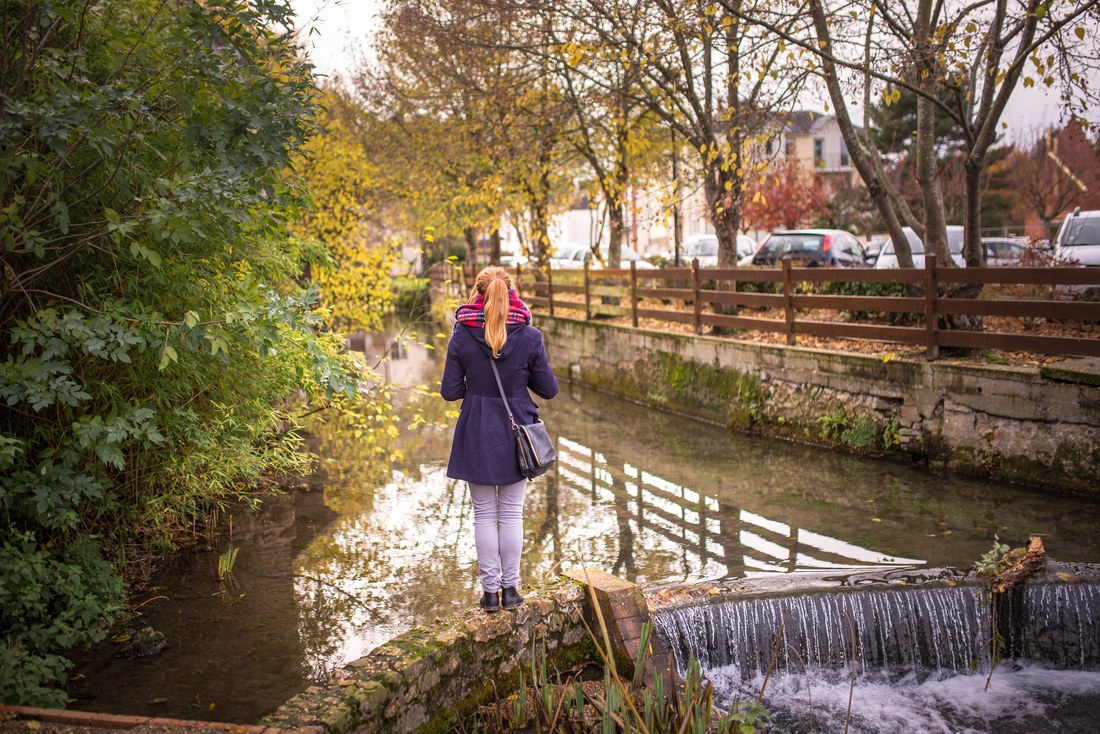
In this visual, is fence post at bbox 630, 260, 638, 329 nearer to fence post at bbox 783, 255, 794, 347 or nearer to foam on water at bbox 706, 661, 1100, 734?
fence post at bbox 783, 255, 794, 347

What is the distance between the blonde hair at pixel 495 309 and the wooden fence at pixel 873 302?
5988 millimetres

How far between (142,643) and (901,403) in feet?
24.7

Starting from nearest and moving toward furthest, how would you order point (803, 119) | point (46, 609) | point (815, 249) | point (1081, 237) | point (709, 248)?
point (46, 609)
point (1081, 237)
point (815, 249)
point (709, 248)
point (803, 119)

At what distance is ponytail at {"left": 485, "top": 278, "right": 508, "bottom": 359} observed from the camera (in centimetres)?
464

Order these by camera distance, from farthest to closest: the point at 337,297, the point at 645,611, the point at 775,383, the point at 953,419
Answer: the point at 337,297
the point at 775,383
the point at 953,419
the point at 645,611

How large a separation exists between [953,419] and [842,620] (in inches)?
167

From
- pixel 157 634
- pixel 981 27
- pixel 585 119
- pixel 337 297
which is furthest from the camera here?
pixel 585 119

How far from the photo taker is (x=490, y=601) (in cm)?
482

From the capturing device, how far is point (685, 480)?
9.67 metres

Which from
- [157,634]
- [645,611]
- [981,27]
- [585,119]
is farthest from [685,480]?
[585,119]

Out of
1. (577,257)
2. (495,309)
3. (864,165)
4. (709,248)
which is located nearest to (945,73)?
(864,165)

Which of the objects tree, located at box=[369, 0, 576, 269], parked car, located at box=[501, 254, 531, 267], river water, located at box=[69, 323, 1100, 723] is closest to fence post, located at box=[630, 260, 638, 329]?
tree, located at box=[369, 0, 576, 269]

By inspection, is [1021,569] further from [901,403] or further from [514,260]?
[514,260]

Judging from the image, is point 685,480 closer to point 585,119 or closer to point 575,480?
point 575,480
